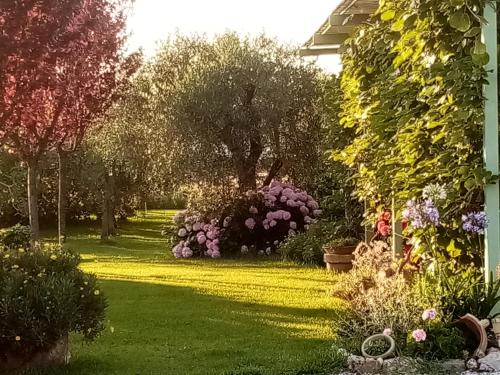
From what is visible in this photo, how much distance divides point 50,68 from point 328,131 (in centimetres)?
580

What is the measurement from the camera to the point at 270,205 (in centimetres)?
1569

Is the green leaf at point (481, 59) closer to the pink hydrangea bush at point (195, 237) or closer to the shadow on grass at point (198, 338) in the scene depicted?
the shadow on grass at point (198, 338)

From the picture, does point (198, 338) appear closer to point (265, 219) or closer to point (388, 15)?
point (388, 15)

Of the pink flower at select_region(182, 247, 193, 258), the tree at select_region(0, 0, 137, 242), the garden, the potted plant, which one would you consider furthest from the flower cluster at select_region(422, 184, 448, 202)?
the pink flower at select_region(182, 247, 193, 258)

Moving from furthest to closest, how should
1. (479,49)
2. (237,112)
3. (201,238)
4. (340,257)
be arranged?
(201,238) < (237,112) < (340,257) < (479,49)

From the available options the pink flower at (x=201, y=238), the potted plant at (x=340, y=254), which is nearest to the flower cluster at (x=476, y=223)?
the potted plant at (x=340, y=254)

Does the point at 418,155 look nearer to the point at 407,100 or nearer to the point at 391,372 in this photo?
the point at 407,100

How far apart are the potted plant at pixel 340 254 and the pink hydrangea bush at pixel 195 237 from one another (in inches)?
177

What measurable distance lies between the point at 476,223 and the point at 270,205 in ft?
33.8

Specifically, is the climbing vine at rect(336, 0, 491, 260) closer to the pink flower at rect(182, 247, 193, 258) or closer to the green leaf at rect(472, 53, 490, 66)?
the green leaf at rect(472, 53, 490, 66)

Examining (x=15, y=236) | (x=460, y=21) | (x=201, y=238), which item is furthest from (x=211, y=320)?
(x=201, y=238)

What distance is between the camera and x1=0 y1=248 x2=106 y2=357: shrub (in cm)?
511

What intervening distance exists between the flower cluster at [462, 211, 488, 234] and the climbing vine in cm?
24

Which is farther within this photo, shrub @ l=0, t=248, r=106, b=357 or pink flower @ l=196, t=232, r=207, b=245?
pink flower @ l=196, t=232, r=207, b=245
